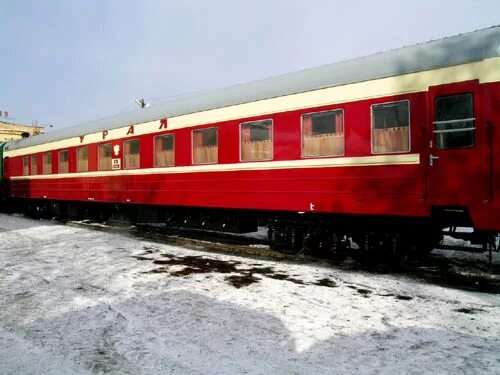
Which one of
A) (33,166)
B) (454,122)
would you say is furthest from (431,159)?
(33,166)

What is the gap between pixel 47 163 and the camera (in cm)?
1612

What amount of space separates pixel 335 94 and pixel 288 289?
12.0 ft

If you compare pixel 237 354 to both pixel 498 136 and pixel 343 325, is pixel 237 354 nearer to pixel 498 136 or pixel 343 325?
pixel 343 325

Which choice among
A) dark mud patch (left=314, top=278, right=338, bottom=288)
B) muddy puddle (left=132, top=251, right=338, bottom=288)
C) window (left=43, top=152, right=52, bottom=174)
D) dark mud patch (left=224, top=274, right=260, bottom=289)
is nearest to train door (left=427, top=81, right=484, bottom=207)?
dark mud patch (left=314, top=278, right=338, bottom=288)

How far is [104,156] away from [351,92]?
8.53m

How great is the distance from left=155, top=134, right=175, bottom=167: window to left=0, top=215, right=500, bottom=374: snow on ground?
372 centimetres

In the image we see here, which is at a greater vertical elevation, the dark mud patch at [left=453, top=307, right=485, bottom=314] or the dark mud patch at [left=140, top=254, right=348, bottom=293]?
the dark mud patch at [left=140, top=254, right=348, bottom=293]

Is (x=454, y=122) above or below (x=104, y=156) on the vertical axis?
below

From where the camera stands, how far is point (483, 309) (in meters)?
4.88

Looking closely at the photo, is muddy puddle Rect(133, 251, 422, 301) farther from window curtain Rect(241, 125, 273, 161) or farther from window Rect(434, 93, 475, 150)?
window Rect(434, 93, 475, 150)

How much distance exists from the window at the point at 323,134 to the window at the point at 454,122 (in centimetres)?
162

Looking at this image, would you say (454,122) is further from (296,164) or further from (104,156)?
(104,156)

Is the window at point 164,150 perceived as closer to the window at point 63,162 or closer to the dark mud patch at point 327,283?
the dark mud patch at point 327,283

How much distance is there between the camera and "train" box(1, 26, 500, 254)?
603 cm
